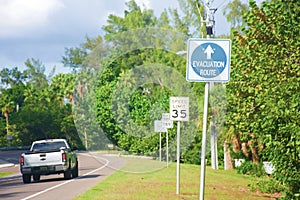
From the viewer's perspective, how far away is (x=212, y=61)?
12.0 metres

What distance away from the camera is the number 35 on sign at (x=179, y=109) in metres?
21.2

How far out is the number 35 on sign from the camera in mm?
21203

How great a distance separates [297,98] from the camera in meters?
13.2

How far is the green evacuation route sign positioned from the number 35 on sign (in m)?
9.15

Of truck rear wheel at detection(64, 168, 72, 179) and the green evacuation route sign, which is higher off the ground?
the green evacuation route sign

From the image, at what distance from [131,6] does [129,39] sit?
13.0 m

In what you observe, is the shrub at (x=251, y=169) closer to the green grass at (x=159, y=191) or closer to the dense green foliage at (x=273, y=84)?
the green grass at (x=159, y=191)

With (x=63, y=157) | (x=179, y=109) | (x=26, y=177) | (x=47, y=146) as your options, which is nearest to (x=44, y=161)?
Answer: (x=63, y=157)

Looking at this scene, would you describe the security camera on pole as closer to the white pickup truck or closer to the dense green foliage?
the dense green foliage

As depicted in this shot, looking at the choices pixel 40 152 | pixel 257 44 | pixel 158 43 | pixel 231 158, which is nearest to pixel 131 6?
pixel 158 43

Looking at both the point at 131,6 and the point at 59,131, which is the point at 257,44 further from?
the point at 59,131

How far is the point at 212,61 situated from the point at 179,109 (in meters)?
9.28

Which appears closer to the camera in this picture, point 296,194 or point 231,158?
point 296,194

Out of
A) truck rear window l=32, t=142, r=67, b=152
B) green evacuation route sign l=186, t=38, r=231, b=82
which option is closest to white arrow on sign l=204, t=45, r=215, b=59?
green evacuation route sign l=186, t=38, r=231, b=82
